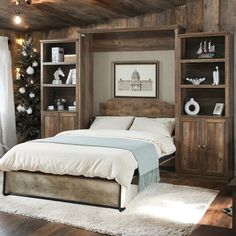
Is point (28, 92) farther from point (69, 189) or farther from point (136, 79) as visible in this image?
point (69, 189)

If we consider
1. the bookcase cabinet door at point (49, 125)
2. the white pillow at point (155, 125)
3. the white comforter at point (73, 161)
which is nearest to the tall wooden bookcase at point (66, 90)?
the bookcase cabinet door at point (49, 125)

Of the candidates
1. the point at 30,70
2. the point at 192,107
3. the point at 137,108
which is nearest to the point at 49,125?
the point at 30,70

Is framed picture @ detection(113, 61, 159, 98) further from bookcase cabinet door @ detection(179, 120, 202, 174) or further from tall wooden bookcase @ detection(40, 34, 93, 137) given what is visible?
bookcase cabinet door @ detection(179, 120, 202, 174)

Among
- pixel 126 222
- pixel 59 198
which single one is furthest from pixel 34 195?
pixel 126 222

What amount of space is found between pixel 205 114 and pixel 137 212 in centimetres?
254

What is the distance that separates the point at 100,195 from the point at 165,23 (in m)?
3.34

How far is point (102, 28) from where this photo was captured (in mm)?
7293

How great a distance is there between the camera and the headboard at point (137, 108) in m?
6.89

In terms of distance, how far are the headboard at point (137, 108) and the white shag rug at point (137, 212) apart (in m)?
1.86

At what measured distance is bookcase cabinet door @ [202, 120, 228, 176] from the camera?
19.7 feet

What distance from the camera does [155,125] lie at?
6535 millimetres

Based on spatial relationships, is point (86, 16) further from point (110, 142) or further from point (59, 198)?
point (59, 198)

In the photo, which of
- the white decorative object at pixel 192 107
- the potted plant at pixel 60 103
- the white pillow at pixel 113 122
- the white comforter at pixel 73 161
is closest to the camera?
the white comforter at pixel 73 161

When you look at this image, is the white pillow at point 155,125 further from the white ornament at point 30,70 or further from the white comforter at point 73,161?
the white ornament at point 30,70
